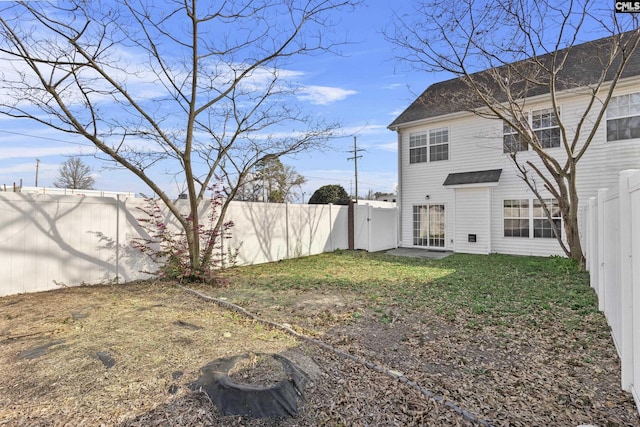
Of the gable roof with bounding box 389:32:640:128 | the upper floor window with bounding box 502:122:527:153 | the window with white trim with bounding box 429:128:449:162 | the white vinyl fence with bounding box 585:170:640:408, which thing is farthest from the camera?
the window with white trim with bounding box 429:128:449:162

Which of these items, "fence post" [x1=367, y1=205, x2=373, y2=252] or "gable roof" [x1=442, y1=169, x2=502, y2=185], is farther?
"fence post" [x1=367, y1=205, x2=373, y2=252]

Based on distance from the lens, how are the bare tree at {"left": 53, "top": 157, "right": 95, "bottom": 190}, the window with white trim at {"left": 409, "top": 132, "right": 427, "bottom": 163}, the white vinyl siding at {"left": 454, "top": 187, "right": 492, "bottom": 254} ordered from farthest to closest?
1. the bare tree at {"left": 53, "top": 157, "right": 95, "bottom": 190}
2. the window with white trim at {"left": 409, "top": 132, "right": 427, "bottom": 163}
3. the white vinyl siding at {"left": 454, "top": 187, "right": 492, "bottom": 254}

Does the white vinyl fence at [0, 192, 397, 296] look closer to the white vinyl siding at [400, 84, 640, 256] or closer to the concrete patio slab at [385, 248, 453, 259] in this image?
the concrete patio slab at [385, 248, 453, 259]

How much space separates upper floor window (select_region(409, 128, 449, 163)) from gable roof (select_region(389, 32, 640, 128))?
26.5 inches

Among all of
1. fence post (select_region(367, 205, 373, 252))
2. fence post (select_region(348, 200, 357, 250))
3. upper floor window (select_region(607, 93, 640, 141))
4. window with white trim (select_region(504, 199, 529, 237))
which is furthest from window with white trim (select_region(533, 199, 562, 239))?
fence post (select_region(348, 200, 357, 250))

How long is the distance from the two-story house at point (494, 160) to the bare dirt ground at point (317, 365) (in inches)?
286

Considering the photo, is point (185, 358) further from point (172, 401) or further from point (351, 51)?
point (351, 51)

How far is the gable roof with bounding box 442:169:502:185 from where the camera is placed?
1123cm

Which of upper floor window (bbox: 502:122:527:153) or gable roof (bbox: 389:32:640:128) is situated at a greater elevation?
gable roof (bbox: 389:32:640:128)

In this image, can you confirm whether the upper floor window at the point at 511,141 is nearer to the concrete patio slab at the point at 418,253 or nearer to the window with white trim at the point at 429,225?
the window with white trim at the point at 429,225

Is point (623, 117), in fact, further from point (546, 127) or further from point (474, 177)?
point (474, 177)

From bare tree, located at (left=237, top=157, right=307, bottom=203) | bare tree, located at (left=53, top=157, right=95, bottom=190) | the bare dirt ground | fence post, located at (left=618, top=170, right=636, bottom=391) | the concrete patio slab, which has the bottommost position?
the bare dirt ground

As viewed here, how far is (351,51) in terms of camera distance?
273 inches

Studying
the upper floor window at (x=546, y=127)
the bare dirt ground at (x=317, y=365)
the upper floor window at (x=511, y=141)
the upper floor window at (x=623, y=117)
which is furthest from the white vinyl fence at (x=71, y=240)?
the upper floor window at (x=623, y=117)
